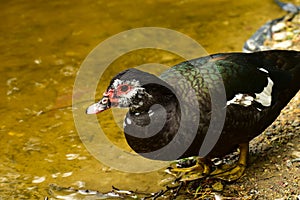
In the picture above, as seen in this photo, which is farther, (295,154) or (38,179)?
(38,179)

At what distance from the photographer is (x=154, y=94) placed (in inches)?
138

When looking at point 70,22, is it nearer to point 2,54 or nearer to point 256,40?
point 2,54

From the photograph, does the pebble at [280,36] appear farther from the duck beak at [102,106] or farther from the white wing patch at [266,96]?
the duck beak at [102,106]

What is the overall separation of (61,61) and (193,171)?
2.31 metres

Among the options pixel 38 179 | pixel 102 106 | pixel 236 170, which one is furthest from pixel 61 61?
pixel 236 170

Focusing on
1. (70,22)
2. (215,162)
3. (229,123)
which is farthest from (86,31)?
(229,123)

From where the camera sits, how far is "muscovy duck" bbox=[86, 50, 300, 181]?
11.3ft

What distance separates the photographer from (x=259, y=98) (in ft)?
11.9

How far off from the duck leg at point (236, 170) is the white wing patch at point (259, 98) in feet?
1.11

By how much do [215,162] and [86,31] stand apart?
2.85 metres

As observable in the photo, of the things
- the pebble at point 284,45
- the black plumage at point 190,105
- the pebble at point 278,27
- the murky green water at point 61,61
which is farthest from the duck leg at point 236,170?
the pebble at point 278,27

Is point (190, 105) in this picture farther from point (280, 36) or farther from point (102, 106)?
point (280, 36)

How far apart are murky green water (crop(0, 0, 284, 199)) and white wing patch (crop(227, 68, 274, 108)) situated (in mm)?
866

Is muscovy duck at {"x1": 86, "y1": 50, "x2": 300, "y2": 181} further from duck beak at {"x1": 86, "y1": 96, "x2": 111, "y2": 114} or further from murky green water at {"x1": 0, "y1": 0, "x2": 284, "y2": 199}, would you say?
murky green water at {"x1": 0, "y1": 0, "x2": 284, "y2": 199}
